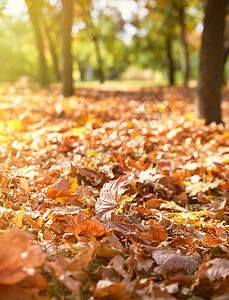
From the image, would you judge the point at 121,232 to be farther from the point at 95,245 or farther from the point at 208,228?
the point at 208,228

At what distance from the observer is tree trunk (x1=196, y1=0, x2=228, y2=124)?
5.43 metres

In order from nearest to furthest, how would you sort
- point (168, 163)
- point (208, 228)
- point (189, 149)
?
point (208, 228) < point (168, 163) < point (189, 149)

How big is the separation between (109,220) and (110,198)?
23 cm

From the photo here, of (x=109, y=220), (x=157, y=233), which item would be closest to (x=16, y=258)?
(x=109, y=220)

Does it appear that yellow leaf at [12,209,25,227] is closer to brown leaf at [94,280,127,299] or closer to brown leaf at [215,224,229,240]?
brown leaf at [94,280,127,299]

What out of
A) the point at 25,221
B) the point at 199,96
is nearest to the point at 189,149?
the point at 199,96

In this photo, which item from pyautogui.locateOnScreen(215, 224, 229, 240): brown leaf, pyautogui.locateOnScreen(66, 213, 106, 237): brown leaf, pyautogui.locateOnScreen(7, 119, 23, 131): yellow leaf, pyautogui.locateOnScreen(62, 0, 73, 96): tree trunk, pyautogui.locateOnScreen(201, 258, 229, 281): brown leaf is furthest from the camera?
pyautogui.locateOnScreen(62, 0, 73, 96): tree trunk

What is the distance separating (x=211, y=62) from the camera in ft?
18.6

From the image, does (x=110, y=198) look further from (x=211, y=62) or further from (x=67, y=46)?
(x=67, y=46)

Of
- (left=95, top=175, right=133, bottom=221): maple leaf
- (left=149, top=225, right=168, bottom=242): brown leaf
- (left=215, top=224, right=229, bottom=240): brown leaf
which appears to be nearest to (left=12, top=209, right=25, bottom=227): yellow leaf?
(left=95, top=175, right=133, bottom=221): maple leaf

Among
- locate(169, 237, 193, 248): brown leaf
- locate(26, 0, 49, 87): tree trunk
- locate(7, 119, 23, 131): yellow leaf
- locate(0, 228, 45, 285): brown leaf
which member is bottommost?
locate(169, 237, 193, 248): brown leaf

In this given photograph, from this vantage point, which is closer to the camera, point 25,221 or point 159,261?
point 159,261

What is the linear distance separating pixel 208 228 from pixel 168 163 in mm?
1254

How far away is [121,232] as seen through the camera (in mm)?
1930
